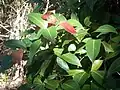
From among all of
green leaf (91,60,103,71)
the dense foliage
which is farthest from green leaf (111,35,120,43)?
green leaf (91,60,103,71)

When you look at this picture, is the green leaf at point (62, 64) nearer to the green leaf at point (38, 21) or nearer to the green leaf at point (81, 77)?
the green leaf at point (81, 77)

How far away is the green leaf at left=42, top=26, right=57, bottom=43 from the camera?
1163 mm

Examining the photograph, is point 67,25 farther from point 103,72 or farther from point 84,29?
point 103,72

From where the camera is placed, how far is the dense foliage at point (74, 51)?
1146mm

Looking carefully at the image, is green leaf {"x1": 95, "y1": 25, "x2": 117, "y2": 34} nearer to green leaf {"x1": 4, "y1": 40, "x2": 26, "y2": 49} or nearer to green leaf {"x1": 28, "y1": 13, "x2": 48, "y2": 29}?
green leaf {"x1": 28, "y1": 13, "x2": 48, "y2": 29}

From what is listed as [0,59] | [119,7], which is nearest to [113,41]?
[119,7]

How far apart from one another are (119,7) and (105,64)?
0.38 metres

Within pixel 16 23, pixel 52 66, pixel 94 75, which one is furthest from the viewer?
pixel 16 23

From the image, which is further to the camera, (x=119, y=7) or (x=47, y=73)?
(x=119, y=7)

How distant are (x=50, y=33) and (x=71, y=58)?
12 cm

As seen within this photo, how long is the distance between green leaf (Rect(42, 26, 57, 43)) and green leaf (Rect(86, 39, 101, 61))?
130mm

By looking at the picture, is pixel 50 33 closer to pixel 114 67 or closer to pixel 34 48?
pixel 34 48

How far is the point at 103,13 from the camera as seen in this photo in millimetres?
1350

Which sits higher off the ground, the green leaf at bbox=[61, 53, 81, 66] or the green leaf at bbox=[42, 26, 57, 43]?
the green leaf at bbox=[42, 26, 57, 43]
